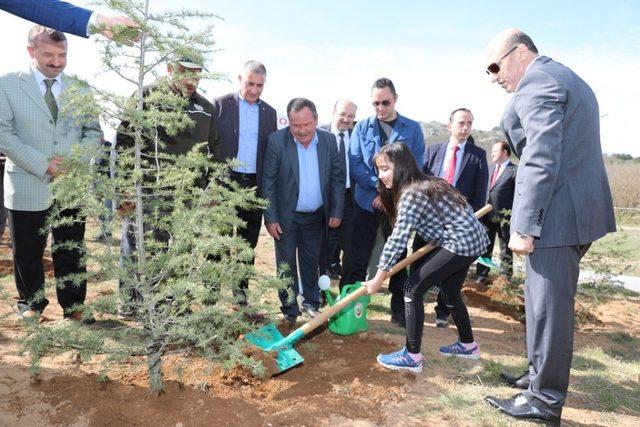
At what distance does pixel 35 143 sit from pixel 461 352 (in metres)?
3.96

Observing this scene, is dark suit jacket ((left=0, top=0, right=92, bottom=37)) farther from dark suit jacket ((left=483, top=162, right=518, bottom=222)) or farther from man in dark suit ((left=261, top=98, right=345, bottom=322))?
dark suit jacket ((left=483, top=162, right=518, bottom=222))

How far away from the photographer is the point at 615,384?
12.2 ft

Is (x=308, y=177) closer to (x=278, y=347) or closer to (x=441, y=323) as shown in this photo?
(x=278, y=347)

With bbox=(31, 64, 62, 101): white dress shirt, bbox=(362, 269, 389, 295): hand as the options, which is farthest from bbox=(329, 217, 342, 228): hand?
bbox=(31, 64, 62, 101): white dress shirt

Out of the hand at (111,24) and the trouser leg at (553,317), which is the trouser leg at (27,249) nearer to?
the hand at (111,24)

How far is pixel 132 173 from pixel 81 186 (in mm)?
277

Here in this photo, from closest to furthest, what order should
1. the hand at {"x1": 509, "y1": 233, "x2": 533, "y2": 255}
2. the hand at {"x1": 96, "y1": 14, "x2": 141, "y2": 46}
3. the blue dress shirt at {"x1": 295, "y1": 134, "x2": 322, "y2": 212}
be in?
the hand at {"x1": 96, "y1": 14, "x2": 141, "y2": 46} → the hand at {"x1": 509, "y1": 233, "x2": 533, "y2": 255} → the blue dress shirt at {"x1": 295, "y1": 134, "x2": 322, "y2": 212}

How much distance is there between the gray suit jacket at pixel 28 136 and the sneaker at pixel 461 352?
3.36 m

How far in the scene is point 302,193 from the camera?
4.59m

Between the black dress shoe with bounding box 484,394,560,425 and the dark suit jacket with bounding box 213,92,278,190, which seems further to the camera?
the dark suit jacket with bounding box 213,92,278,190

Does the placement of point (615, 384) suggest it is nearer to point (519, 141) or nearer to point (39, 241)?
point (519, 141)

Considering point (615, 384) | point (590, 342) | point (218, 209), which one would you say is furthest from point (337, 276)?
point (218, 209)

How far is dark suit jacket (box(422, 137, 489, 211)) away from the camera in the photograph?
202 inches

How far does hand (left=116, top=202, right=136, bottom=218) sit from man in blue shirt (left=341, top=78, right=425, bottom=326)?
95.4 inches
